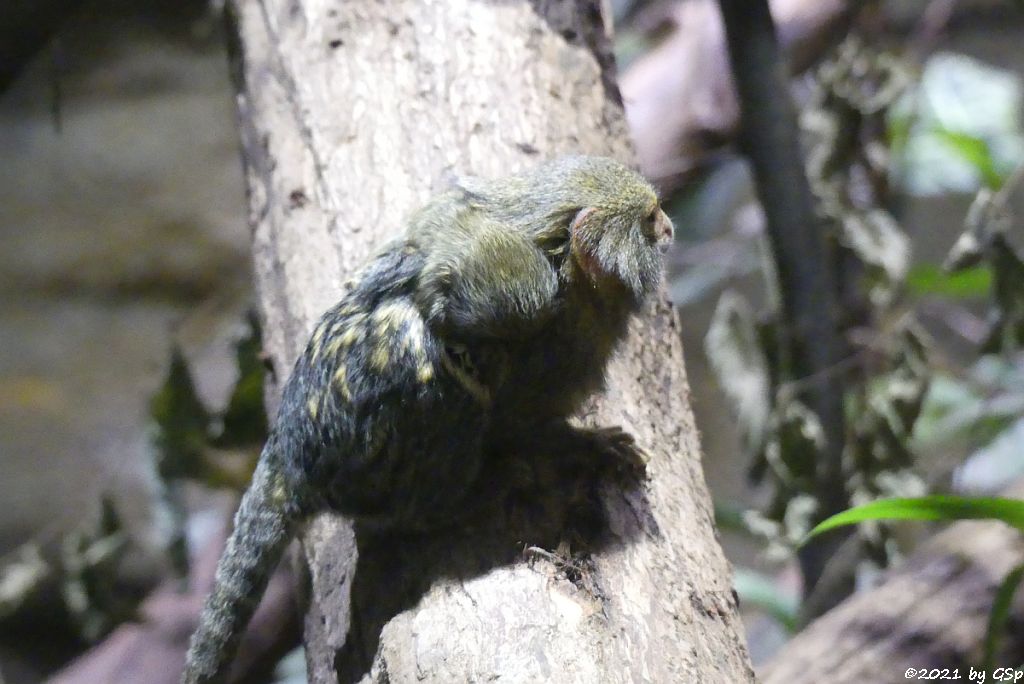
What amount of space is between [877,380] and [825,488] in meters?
0.63

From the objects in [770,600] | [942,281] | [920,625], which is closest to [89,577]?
[770,600]

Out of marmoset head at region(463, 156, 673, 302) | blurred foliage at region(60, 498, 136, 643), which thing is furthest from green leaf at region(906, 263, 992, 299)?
blurred foliage at region(60, 498, 136, 643)

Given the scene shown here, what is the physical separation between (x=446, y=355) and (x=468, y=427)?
0.57ft

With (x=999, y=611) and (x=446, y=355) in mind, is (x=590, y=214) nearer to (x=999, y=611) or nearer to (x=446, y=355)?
(x=446, y=355)

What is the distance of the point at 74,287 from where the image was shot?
620 cm

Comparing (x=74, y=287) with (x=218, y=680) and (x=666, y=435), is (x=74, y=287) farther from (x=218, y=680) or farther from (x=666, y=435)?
(x=666, y=435)

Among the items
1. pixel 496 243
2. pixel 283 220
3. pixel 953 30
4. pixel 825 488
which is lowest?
pixel 825 488

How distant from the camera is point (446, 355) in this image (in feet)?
6.57

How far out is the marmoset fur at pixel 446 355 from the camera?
2.00 metres

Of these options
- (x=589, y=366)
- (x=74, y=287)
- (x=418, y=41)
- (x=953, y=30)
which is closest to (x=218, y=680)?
(x=589, y=366)

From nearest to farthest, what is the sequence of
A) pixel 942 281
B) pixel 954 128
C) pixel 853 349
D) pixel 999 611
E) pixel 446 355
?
pixel 446 355 < pixel 999 611 < pixel 853 349 < pixel 942 281 < pixel 954 128
